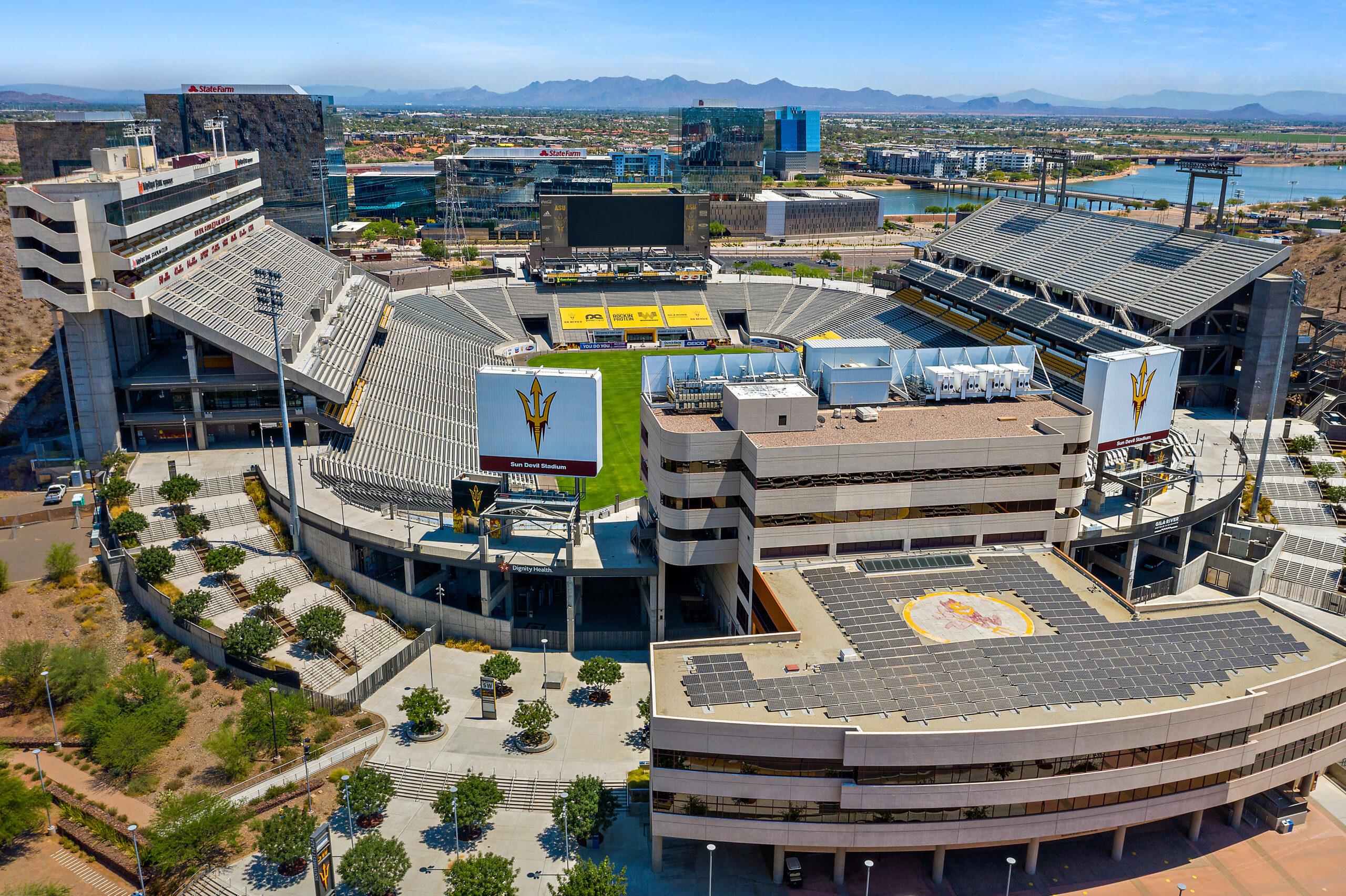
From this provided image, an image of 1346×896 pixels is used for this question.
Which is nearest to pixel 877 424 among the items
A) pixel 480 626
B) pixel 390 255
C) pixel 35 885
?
pixel 480 626

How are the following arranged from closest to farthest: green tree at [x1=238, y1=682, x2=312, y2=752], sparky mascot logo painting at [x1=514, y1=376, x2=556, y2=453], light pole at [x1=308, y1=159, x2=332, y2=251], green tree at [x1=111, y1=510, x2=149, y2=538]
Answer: green tree at [x1=238, y1=682, x2=312, y2=752]
sparky mascot logo painting at [x1=514, y1=376, x2=556, y2=453]
green tree at [x1=111, y1=510, x2=149, y2=538]
light pole at [x1=308, y1=159, x2=332, y2=251]

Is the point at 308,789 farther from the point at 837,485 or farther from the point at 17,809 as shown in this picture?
the point at 837,485

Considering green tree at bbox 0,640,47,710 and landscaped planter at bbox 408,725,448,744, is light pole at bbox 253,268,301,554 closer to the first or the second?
green tree at bbox 0,640,47,710

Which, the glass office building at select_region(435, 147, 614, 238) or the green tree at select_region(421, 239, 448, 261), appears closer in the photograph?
the green tree at select_region(421, 239, 448, 261)

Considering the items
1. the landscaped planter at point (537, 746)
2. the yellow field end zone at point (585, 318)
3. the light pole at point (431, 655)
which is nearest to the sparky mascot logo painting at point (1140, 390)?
the landscaped planter at point (537, 746)

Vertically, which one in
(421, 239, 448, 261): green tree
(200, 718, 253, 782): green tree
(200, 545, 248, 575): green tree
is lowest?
(200, 718, 253, 782): green tree

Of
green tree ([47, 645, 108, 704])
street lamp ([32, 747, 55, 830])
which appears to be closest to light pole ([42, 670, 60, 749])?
green tree ([47, 645, 108, 704])

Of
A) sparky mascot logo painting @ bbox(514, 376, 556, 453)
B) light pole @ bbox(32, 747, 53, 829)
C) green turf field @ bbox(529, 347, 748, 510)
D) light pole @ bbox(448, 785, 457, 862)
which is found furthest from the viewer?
green turf field @ bbox(529, 347, 748, 510)
